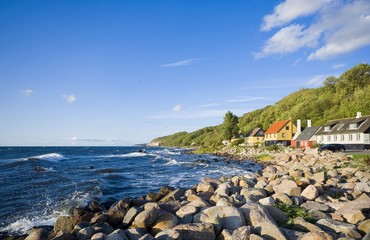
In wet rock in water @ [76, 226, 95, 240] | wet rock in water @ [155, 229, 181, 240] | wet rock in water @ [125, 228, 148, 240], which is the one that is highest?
wet rock in water @ [155, 229, 181, 240]

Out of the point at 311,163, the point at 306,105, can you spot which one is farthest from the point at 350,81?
the point at 311,163

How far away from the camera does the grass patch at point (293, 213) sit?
24.4 ft

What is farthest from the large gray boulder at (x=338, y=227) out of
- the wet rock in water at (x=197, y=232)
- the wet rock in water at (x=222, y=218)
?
the wet rock in water at (x=197, y=232)

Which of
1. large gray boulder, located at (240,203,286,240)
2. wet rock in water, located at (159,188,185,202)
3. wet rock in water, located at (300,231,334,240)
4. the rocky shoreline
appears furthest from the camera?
wet rock in water, located at (159,188,185,202)

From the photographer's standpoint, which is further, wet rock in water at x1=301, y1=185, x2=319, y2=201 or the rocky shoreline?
wet rock in water at x1=301, y1=185, x2=319, y2=201

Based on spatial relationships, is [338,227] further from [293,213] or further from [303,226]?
[293,213]

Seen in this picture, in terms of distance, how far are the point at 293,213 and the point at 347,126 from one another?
37946 mm

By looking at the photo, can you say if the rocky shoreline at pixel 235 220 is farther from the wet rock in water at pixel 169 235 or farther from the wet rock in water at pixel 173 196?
the wet rock in water at pixel 173 196

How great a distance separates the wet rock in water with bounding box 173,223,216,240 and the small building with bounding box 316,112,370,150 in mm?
35635

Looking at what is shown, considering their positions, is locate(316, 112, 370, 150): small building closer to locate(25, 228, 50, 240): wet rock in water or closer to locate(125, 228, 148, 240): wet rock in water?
locate(125, 228, 148, 240): wet rock in water

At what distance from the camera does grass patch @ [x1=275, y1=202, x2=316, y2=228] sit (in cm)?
743

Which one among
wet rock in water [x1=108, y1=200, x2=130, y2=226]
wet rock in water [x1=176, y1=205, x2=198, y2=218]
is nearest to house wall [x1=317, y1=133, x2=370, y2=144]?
wet rock in water [x1=176, y1=205, x2=198, y2=218]

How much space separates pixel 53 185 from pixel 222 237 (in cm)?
1744

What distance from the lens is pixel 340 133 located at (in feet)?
133
